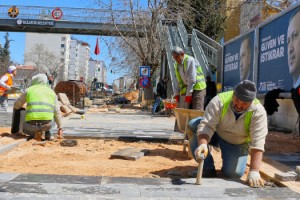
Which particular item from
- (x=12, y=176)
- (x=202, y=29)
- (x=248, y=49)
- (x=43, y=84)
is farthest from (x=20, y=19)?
(x=12, y=176)

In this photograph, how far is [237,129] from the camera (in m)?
4.85

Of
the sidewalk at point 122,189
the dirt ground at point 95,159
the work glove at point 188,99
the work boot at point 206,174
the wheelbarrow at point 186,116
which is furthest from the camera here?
the work glove at point 188,99

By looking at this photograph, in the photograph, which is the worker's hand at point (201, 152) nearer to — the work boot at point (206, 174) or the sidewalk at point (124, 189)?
the sidewalk at point (124, 189)

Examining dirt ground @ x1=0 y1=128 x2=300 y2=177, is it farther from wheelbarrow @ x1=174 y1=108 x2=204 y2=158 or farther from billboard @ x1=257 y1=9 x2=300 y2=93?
billboard @ x1=257 y1=9 x2=300 y2=93

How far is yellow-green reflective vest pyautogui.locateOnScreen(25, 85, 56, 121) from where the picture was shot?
8078 millimetres

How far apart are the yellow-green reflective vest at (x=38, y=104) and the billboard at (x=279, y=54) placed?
207 inches

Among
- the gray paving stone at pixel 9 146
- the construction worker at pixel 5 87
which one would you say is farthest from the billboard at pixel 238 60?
the gray paving stone at pixel 9 146

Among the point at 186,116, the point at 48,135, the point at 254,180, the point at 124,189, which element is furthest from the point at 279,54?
the point at 124,189

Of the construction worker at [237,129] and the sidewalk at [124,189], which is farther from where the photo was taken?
the construction worker at [237,129]

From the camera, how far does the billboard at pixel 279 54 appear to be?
32.4 ft

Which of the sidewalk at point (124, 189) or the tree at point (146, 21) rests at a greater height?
the tree at point (146, 21)

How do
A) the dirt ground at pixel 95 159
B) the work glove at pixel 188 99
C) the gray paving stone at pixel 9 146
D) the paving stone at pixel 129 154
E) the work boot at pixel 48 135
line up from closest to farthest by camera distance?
the dirt ground at pixel 95 159
the paving stone at pixel 129 154
the gray paving stone at pixel 9 146
the work glove at pixel 188 99
the work boot at pixel 48 135

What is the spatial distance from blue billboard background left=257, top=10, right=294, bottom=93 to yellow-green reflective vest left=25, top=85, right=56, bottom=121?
18.3 ft

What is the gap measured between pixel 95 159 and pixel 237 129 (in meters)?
2.44
